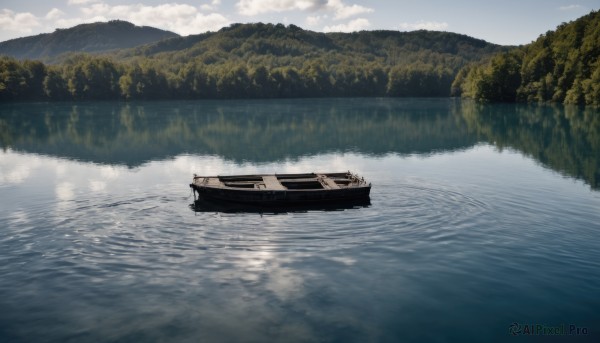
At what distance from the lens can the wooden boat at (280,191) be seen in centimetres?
3762

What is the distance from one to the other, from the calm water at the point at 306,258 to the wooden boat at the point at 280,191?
6.22 ft

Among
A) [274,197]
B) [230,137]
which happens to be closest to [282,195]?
[274,197]

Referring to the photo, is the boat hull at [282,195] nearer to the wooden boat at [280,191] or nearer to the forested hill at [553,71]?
the wooden boat at [280,191]

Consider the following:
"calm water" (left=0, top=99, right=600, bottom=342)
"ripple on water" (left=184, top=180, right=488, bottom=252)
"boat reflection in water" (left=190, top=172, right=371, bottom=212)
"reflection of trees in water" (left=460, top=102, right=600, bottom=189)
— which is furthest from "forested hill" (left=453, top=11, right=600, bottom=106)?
"boat reflection in water" (left=190, top=172, right=371, bottom=212)

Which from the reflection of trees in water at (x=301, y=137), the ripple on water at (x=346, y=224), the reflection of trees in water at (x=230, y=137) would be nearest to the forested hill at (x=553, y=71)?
the reflection of trees in water at (x=301, y=137)

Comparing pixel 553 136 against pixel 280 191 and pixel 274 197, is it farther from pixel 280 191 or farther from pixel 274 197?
pixel 274 197

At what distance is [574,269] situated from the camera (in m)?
25.6

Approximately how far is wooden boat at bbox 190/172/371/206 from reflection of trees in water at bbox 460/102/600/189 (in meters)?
24.9

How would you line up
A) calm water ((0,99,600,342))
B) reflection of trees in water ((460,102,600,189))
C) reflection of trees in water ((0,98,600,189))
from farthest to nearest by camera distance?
reflection of trees in water ((0,98,600,189))
reflection of trees in water ((460,102,600,189))
calm water ((0,99,600,342))

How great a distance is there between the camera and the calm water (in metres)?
20.5

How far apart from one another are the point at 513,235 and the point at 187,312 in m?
21.7

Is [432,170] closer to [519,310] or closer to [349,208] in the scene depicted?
[349,208]

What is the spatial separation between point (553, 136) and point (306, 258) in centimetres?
7319

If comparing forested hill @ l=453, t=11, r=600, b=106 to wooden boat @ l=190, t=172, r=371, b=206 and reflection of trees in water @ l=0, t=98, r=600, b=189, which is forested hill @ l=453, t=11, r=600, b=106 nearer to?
reflection of trees in water @ l=0, t=98, r=600, b=189
